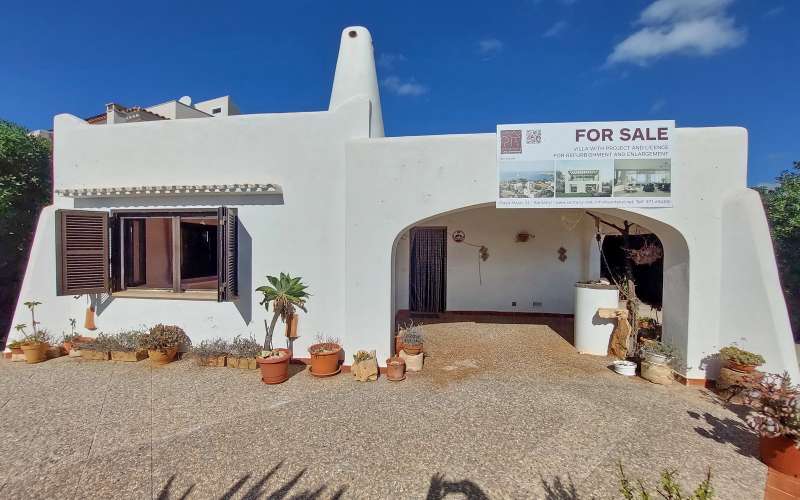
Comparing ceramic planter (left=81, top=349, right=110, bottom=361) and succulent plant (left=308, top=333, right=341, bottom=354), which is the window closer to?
ceramic planter (left=81, top=349, right=110, bottom=361)

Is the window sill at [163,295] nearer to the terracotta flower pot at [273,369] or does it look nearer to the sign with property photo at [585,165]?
the terracotta flower pot at [273,369]

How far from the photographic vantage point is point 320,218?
646 centimetres

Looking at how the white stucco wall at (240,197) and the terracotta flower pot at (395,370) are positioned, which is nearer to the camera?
the terracotta flower pot at (395,370)

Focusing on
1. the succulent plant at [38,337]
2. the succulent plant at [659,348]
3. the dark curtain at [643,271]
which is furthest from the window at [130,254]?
the dark curtain at [643,271]

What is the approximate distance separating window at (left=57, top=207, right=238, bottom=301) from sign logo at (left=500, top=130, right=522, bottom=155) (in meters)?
5.01

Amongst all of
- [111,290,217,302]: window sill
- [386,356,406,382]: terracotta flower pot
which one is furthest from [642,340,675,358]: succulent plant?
[111,290,217,302]: window sill

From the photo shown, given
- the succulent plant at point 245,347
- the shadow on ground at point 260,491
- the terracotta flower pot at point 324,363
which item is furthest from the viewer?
the succulent plant at point 245,347

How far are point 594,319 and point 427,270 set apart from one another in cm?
505

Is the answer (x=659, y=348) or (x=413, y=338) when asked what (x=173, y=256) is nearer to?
(x=413, y=338)

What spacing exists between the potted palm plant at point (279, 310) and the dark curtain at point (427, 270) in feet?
16.5

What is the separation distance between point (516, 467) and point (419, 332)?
294 cm

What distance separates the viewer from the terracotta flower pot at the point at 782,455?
3.45 meters

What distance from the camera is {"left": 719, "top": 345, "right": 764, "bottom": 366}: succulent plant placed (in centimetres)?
501

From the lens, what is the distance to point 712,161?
5.45 meters
